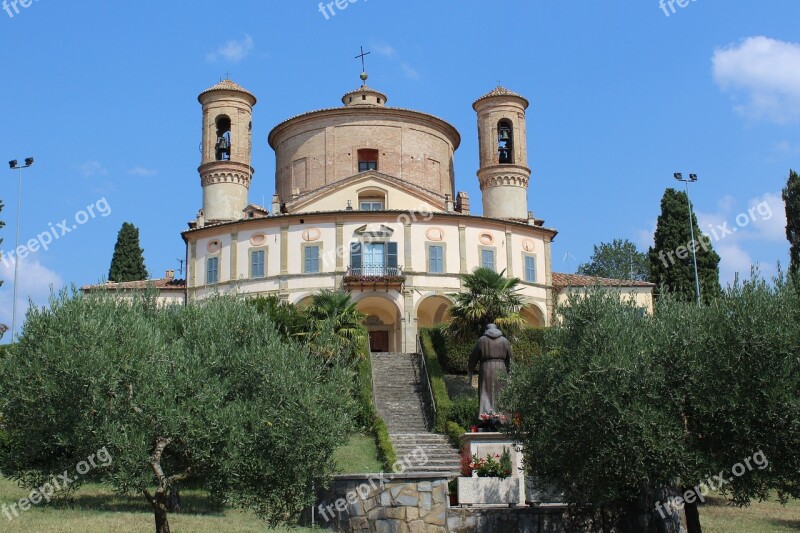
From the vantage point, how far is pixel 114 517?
703 inches

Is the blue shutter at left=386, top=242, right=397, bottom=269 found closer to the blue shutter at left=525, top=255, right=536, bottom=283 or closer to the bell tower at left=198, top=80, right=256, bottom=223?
the blue shutter at left=525, top=255, right=536, bottom=283

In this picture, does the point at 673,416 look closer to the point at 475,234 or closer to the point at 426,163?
the point at 475,234

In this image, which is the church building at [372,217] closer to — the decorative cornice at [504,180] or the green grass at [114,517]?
the decorative cornice at [504,180]

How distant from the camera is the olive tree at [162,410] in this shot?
13.9m

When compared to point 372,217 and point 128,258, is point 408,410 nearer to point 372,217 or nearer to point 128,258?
point 372,217

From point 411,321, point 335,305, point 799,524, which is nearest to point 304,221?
point 411,321

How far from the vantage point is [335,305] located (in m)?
34.0

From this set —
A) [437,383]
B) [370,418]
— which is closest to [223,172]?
[437,383]

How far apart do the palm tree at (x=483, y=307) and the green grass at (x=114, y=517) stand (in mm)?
14935

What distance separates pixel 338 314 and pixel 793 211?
22247 millimetres

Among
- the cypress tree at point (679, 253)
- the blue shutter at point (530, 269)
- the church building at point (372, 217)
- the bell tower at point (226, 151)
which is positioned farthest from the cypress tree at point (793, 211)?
the bell tower at point (226, 151)

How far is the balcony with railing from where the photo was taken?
41062 millimetres

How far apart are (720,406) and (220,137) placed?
126 feet

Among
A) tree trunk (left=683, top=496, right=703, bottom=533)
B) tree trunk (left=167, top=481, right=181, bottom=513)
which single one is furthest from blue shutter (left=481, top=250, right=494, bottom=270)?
tree trunk (left=683, top=496, right=703, bottom=533)
